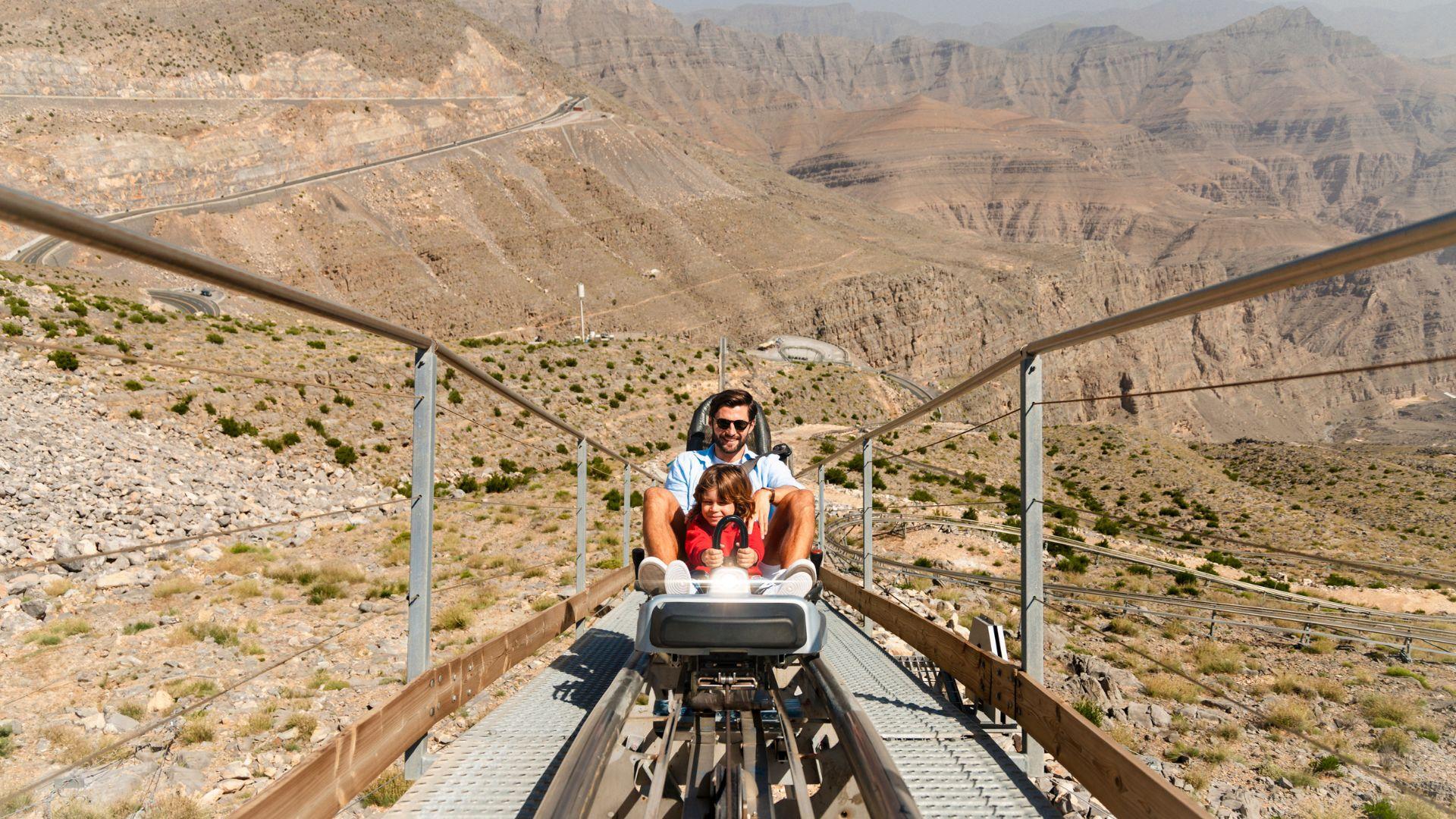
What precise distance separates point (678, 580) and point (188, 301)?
45158 mm

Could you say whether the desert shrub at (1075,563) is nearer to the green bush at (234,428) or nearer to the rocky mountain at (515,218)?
the green bush at (234,428)

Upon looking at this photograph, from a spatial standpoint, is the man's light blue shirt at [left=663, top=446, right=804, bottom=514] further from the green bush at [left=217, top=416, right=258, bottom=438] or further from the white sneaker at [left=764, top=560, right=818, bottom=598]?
the green bush at [left=217, top=416, right=258, bottom=438]

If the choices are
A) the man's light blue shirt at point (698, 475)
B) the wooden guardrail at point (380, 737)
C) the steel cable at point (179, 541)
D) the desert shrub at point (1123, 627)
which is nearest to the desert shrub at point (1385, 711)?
the desert shrub at point (1123, 627)

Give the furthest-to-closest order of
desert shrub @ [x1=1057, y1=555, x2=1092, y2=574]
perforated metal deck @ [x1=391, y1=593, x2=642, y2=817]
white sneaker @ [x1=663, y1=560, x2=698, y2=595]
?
desert shrub @ [x1=1057, y1=555, x2=1092, y2=574], white sneaker @ [x1=663, y1=560, x2=698, y2=595], perforated metal deck @ [x1=391, y1=593, x2=642, y2=817]

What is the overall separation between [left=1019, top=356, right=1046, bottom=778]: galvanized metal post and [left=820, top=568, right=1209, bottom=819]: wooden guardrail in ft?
0.29

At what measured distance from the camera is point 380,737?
2977 millimetres

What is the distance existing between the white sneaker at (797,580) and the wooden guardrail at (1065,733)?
0.79m

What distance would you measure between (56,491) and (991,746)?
38.7 feet

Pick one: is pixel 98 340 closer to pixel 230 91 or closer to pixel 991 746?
pixel 991 746

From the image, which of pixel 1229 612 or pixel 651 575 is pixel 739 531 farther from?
pixel 1229 612

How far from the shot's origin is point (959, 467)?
1339 inches

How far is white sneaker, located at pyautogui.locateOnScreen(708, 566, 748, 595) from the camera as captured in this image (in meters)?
4.00

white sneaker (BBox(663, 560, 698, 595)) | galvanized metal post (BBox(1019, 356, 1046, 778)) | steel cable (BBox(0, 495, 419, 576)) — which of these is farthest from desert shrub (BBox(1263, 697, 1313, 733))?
steel cable (BBox(0, 495, 419, 576))

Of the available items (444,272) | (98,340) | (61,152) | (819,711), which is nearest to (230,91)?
(61,152)
